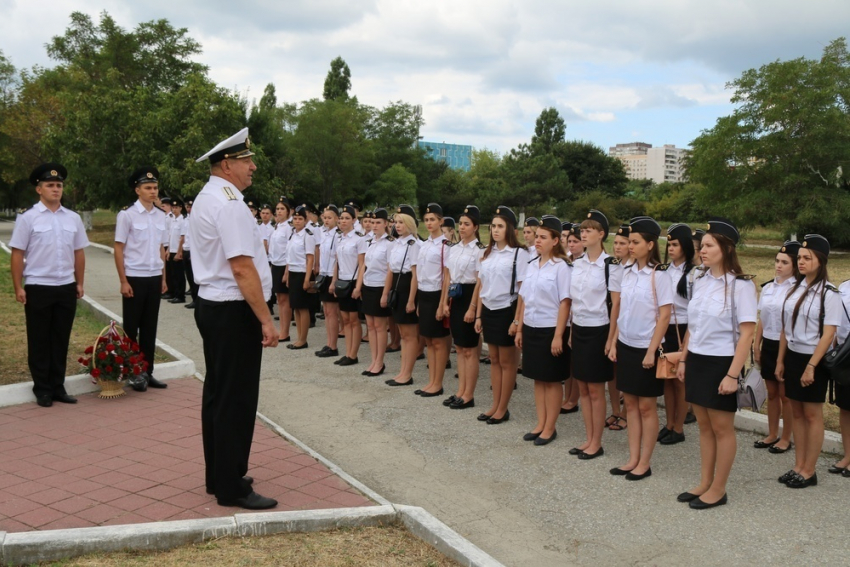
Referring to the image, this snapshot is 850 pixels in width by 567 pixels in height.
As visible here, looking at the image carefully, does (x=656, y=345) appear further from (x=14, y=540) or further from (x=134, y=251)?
(x=134, y=251)

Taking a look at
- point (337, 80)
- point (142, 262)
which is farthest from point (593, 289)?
point (337, 80)

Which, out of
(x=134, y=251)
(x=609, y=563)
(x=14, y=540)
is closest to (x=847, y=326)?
(x=609, y=563)

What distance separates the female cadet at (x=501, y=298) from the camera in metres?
6.72

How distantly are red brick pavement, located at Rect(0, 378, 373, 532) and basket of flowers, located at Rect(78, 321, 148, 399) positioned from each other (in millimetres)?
264

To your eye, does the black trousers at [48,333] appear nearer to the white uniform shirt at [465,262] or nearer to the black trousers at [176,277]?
the white uniform shirt at [465,262]

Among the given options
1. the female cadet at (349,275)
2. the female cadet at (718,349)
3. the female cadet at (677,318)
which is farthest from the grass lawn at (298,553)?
the female cadet at (349,275)

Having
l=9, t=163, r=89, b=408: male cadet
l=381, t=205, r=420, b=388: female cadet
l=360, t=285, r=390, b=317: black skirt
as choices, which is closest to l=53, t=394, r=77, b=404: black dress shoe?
l=9, t=163, r=89, b=408: male cadet

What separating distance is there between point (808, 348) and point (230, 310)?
4248mm

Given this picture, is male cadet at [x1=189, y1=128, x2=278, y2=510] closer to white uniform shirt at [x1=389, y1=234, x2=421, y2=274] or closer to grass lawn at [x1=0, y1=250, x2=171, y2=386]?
white uniform shirt at [x1=389, y1=234, x2=421, y2=274]

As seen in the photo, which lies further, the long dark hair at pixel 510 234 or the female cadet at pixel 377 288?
the female cadet at pixel 377 288

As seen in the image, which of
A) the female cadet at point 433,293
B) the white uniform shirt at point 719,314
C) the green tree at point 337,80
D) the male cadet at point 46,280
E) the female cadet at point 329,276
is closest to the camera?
the white uniform shirt at point 719,314

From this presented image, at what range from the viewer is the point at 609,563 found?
4.05 meters

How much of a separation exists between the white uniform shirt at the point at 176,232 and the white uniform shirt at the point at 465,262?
8708mm

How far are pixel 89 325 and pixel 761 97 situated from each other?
90.7 ft
